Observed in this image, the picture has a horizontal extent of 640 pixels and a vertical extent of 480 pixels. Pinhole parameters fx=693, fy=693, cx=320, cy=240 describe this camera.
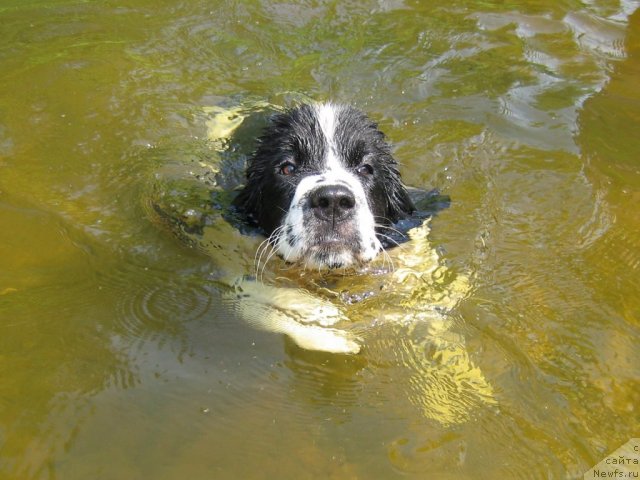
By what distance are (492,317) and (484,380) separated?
50 cm

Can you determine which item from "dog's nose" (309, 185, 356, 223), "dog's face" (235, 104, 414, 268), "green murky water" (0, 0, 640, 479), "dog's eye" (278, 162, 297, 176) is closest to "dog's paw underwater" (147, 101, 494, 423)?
"green murky water" (0, 0, 640, 479)

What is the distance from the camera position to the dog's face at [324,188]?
11.3 ft

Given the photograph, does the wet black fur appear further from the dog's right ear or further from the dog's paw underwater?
the dog's paw underwater

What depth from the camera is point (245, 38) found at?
662cm

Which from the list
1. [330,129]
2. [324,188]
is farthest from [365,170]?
[324,188]

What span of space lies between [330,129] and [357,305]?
103cm

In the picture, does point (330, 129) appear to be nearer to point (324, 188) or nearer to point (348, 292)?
point (324, 188)

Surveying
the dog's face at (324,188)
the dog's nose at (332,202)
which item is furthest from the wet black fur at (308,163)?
the dog's nose at (332,202)

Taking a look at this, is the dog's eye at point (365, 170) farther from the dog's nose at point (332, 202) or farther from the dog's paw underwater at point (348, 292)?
the dog's nose at point (332, 202)

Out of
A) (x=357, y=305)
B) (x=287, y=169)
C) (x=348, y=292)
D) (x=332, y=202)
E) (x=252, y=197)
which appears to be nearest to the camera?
(x=332, y=202)

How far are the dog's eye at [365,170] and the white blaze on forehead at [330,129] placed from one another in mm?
139

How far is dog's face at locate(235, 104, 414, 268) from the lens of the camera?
345 cm

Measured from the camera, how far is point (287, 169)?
3.96m

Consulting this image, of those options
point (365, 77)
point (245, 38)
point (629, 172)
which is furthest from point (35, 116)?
point (629, 172)
